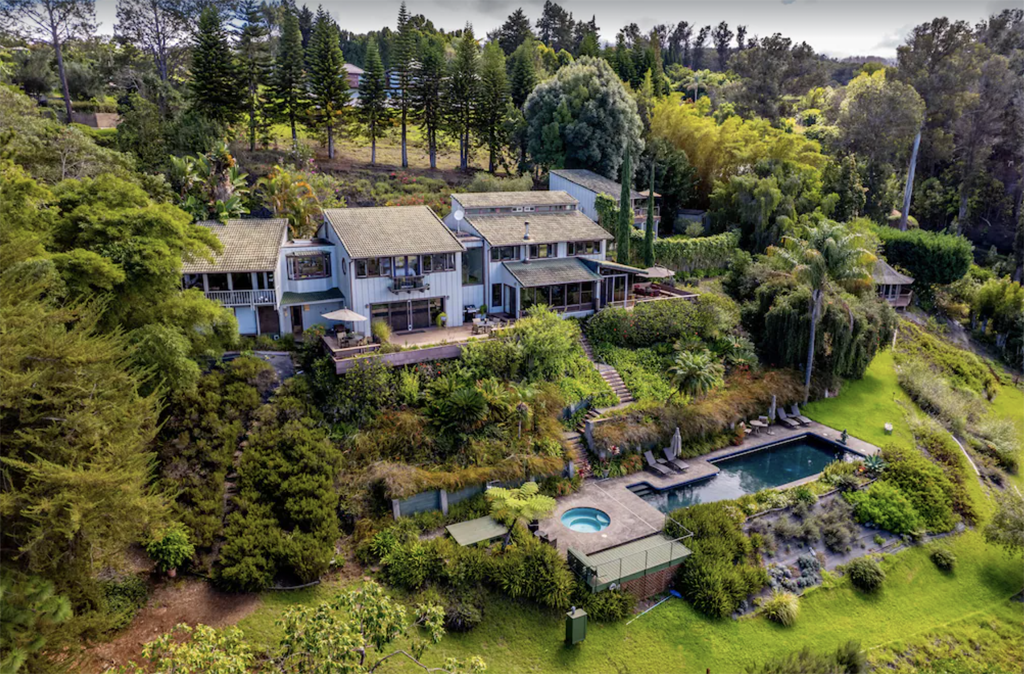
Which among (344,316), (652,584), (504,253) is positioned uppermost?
(504,253)

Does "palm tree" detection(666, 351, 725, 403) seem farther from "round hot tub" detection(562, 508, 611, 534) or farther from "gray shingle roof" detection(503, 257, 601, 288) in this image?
"round hot tub" detection(562, 508, 611, 534)

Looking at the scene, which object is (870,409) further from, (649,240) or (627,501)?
(627,501)

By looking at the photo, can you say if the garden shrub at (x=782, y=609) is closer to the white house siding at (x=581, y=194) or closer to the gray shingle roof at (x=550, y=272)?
the gray shingle roof at (x=550, y=272)

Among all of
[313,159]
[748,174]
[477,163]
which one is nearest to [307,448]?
[313,159]

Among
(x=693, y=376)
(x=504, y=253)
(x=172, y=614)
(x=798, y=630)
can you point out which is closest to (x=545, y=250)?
(x=504, y=253)

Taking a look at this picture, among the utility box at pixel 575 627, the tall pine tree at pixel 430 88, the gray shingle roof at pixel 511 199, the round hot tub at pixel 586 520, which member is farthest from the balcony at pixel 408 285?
the tall pine tree at pixel 430 88

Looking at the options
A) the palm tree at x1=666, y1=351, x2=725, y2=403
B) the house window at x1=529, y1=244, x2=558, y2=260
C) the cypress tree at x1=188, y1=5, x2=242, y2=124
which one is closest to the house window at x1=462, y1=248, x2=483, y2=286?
the house window at x1=529, y1=244, x2=558, y2=260

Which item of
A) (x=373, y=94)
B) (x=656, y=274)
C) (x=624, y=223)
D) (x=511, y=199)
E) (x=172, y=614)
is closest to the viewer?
(x=172, y=614)
